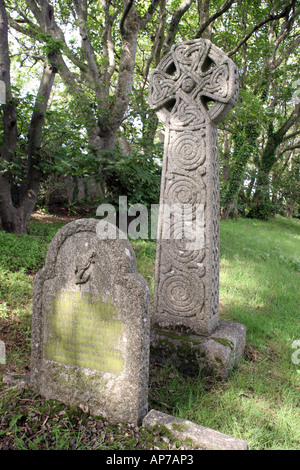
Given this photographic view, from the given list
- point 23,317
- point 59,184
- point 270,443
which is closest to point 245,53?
point 59,184

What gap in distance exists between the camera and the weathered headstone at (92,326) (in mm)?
2275

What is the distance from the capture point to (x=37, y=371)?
2.64 m

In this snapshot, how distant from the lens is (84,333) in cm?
247

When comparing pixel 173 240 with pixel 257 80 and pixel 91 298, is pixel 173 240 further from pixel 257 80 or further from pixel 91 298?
pixel 257 80

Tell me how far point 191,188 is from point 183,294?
Answer: 3.54 ft

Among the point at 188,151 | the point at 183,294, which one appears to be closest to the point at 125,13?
the point at 188,151

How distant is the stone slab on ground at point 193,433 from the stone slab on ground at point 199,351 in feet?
2.94

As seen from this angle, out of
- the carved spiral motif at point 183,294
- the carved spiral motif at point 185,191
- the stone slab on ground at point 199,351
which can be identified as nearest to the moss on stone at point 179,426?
the stone slab on ground at point 199,351

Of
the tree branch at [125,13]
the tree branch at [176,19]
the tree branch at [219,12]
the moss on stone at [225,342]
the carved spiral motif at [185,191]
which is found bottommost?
the moss on stone at [225,342]

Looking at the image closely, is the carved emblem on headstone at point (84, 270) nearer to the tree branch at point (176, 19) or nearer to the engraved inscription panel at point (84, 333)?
the engraved inscription panel at point (84, 333)

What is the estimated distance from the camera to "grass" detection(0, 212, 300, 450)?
218cm

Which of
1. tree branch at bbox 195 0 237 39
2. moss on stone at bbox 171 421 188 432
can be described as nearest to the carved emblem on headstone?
moss on stone at bbox 171 421 188 432

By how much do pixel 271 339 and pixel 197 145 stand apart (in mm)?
2444

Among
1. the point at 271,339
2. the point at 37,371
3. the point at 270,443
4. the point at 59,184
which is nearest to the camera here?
the point at 270,443
